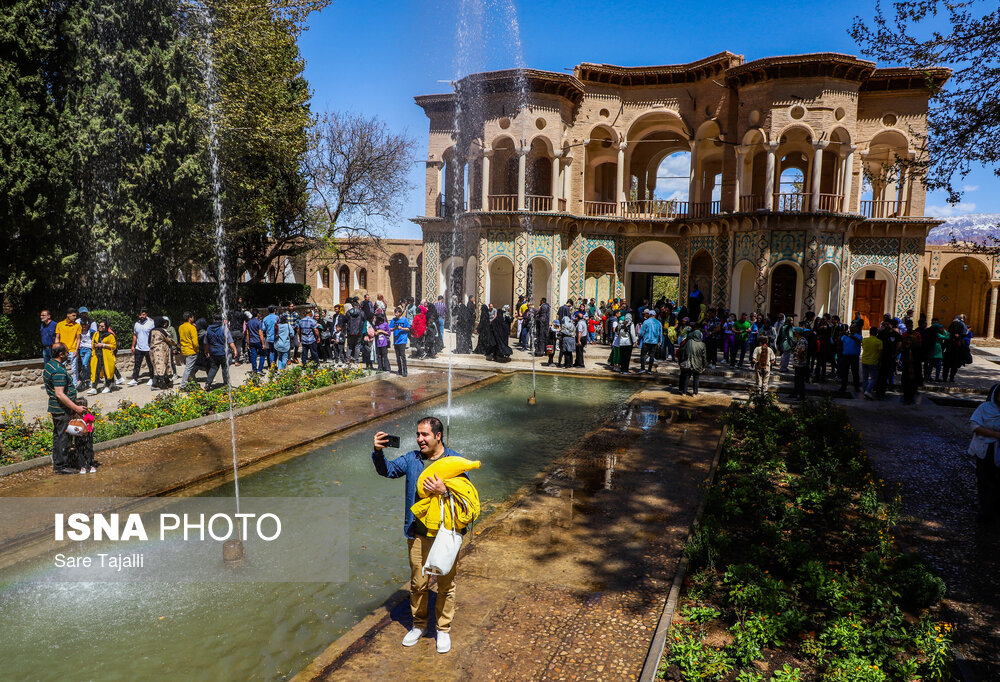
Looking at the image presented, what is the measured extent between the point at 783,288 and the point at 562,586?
23.7m

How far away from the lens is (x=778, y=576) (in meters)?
5.58

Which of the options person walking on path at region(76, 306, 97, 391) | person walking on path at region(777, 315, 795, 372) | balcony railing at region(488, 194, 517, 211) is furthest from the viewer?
balcony railing at region(488, 194, 517, 211)

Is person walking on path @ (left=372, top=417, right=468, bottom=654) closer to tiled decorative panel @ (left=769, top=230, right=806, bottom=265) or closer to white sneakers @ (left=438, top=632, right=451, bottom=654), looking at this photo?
white sneakers @ (left=438, top=632, right=451, bottom=654)

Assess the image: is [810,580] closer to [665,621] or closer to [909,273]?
[665,621]

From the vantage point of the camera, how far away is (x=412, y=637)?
4.50 metres

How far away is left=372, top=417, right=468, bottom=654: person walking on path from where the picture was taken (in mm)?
4355

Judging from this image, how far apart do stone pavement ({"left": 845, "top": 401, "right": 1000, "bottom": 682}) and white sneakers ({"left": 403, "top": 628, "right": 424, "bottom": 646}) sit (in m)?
3.62

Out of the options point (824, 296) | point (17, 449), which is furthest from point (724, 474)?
point (824, 296)

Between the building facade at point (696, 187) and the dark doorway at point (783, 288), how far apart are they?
2.5 inches

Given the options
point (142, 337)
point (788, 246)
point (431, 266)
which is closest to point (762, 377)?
point (788, 246)

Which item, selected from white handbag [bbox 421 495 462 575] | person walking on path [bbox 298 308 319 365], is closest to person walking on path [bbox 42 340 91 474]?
white handbag [bbox 421 495 462 575]

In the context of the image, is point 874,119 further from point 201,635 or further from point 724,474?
point 201,635

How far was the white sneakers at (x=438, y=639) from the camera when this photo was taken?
171 inches

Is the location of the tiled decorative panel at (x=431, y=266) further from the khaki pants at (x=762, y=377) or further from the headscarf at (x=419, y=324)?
the khaki pants at (x=762, y=377)
